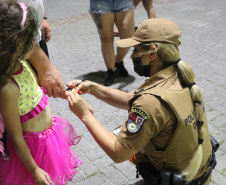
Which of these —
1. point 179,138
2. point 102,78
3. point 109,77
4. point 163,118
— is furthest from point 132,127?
point 102,78

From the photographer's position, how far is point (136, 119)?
174 centimetres

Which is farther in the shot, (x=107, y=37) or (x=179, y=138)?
(x=107, y=37)

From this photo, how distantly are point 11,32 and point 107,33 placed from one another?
3.10m

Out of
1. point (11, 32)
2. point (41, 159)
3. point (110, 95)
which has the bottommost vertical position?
point (41, 159)

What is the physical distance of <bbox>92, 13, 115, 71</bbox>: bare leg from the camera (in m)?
4.35

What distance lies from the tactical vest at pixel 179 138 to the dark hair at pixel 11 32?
79 centimetres

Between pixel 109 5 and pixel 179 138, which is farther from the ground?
pixel 109 5

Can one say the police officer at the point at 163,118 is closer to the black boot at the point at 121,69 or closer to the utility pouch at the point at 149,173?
the utility pouch at the point at 149,173

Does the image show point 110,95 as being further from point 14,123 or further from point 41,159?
point 14,123

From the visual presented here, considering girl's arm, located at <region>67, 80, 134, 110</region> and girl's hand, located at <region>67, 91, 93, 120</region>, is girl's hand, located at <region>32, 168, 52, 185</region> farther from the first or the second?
girl's arm, located at <region>67, 80, 134, 110</region>

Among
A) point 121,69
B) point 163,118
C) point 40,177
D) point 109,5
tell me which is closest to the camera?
point 163,118

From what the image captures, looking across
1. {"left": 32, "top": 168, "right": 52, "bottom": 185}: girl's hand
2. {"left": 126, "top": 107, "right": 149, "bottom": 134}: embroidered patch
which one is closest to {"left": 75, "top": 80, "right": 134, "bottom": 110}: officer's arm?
{"left": 126, "top": 107, "right": 149, "bottom": 134}: embroidered patch

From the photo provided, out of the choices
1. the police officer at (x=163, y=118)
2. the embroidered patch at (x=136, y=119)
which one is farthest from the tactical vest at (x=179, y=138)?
the embroidered patch at (x=136, y=119)

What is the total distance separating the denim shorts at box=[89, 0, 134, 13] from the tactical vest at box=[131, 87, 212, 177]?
2738mm
